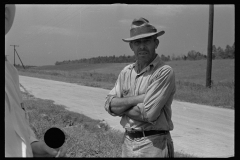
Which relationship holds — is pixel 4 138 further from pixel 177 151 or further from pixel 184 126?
pixel 184 126

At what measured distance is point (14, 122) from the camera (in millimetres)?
1364

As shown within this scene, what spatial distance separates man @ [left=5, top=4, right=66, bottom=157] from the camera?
4.35 feet

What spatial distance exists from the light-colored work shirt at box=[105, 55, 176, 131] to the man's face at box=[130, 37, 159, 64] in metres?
0.05

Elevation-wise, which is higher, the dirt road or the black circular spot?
the black circular spot

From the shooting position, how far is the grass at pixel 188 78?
11062mm

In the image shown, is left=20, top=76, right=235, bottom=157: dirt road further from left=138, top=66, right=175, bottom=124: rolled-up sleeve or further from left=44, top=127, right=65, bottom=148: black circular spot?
left=44, top=127, right=65, bottom=148: black circular spot

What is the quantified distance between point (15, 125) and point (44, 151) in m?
0.20

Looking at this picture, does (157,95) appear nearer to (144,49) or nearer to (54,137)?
(144,49)

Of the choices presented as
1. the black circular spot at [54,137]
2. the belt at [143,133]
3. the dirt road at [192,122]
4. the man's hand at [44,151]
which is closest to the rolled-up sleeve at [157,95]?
the belt at [143,133]

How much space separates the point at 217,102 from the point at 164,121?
27.9ft

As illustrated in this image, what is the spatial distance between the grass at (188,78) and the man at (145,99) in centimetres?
424

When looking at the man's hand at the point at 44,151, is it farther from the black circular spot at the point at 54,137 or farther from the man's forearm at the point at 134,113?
the man's forearm at the point at 134,113

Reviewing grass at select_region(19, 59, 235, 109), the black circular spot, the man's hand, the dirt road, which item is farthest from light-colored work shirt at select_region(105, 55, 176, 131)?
grass at select_region(19, 59, 235, 109)
